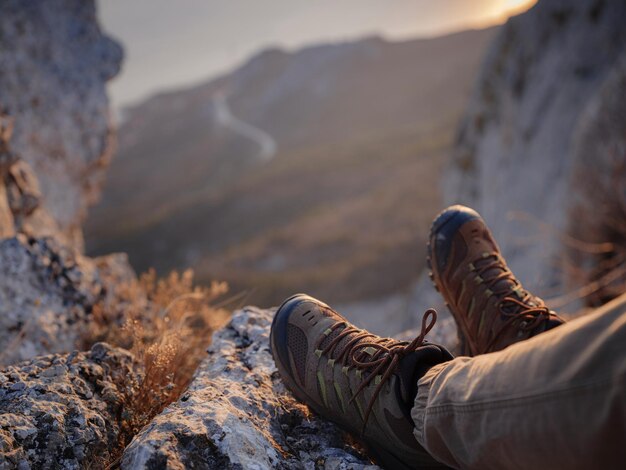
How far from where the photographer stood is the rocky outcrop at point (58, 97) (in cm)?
415

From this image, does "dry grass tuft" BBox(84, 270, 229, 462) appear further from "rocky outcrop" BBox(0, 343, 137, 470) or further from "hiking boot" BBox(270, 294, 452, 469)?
"hiking boot" BBox(270, 294, 452, 469)

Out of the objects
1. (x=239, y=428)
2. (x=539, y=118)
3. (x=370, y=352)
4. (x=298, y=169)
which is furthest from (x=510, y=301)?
(x=298, y=169)

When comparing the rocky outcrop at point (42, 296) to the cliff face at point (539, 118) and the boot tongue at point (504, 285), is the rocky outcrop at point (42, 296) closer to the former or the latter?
the boot tongue at point (504, 285)

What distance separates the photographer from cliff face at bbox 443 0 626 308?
19.1ft

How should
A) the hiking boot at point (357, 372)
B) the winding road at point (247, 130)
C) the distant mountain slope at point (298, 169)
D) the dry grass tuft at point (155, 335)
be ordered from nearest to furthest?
the hiking boot at point (357, 372)
the dry grass tuft at point (155, 335)
the distant mountain slope at point (298, 169)
the winding road at point (247, 130)

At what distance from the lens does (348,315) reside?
11672 mm

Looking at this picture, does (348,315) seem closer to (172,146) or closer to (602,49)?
(602,49)

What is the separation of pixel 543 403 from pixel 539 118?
6717 millimetres

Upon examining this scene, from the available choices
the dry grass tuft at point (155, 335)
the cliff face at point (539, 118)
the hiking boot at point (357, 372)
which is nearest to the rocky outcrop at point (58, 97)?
the dry grass tuft at point (155, 335)

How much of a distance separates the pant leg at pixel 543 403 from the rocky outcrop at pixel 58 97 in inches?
133

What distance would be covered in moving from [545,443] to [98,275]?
2.57 metres

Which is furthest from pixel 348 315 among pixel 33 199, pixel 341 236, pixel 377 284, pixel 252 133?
pixel 252 133

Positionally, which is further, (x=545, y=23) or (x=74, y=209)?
(x=545, y=23)

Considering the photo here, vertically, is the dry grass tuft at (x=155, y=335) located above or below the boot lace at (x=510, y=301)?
below
